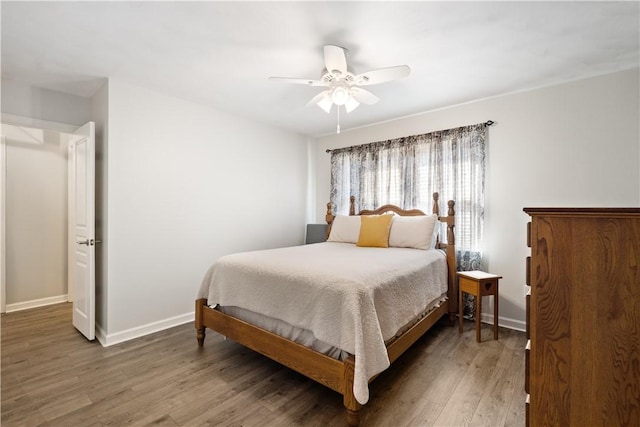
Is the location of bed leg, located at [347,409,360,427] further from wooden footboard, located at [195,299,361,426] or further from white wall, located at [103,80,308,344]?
white wall, located at [103,80,308,344]

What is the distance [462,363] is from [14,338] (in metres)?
4.05

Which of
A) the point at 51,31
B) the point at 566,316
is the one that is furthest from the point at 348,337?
the point at 51,31

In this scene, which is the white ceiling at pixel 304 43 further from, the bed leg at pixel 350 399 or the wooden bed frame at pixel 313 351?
the bed leg at pixel 350 399

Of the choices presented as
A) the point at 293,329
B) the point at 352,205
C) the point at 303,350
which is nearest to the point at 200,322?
the point at 293,329

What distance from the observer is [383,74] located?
2.06 meters

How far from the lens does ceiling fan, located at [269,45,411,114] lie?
1.98 meters

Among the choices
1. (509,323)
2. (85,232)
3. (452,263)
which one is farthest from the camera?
(452,263)


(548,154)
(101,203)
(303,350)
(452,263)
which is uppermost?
(548,154)

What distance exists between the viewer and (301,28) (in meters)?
1.92

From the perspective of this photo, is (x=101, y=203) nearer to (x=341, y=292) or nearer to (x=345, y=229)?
(x=341, y=292)

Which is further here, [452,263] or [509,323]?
[452,263]

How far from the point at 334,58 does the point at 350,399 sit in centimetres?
214

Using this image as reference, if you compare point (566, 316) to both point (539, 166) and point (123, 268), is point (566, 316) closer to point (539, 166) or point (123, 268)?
point (539, 166)

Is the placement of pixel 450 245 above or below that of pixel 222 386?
above
